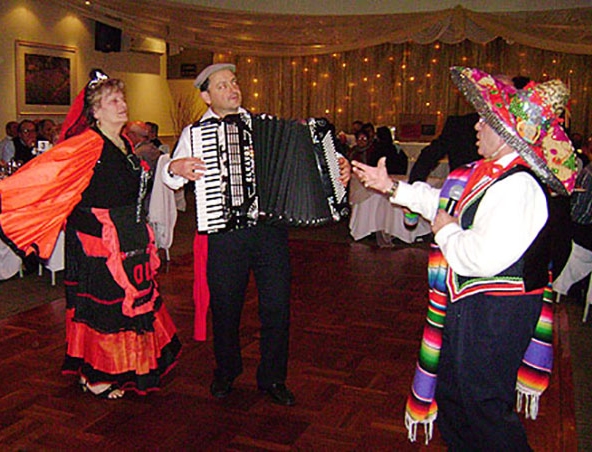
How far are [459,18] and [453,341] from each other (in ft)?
27.2

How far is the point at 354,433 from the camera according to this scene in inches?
112

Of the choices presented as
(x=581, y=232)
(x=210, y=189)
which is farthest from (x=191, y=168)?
(x=581, y=232)

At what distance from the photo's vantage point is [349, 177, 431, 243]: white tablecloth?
6883 mm

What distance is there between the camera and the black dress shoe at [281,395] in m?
3.08

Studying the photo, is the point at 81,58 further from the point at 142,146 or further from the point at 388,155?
the point at 388,155

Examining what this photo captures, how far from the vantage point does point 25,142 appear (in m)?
6.63

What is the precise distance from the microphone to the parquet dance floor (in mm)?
1101

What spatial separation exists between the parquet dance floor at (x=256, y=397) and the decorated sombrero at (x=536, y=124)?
54.3 inches

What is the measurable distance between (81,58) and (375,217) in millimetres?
5773

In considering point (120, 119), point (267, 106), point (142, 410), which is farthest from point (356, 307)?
point (267, 106)

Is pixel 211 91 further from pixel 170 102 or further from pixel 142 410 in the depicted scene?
pixel 170 102

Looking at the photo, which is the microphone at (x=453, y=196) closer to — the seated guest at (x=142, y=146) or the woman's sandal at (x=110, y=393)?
the woman's sandal at (x=110, y=393)

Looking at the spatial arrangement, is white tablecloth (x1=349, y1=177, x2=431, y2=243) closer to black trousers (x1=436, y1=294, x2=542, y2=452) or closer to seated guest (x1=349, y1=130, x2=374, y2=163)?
seated guest (x1=349, y1=130, x2=374, y2=163)

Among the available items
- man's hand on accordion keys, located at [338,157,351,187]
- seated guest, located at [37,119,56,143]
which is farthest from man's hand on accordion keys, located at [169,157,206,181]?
seated guest, located at [37,119,56,143]
